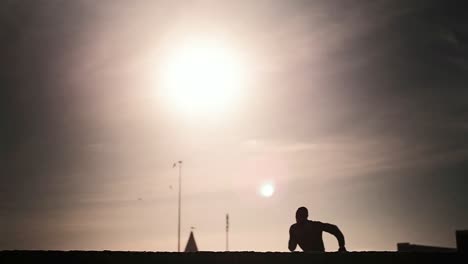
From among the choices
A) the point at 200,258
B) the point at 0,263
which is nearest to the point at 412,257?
the point at 200,258

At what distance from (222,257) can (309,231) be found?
4.26 meters

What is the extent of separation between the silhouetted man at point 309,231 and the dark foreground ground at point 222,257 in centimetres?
326

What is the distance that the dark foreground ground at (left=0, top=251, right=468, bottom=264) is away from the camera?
4926mm

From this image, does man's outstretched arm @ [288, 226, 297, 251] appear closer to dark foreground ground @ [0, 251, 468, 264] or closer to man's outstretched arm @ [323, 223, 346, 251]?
man's outstretched arm @ [323, 223, 346, 251]

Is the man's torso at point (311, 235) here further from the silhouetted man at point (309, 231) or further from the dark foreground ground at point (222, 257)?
the dark foreground ground at point (222, 257)

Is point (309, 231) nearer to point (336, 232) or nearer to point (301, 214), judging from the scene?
point (301, 214)

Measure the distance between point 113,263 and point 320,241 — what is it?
505cm

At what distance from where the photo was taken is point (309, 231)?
914 cm

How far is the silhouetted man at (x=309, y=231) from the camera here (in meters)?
9.02

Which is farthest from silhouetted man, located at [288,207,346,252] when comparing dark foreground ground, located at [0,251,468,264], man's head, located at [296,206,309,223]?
dark foreground ground, located at [0,251,468,264]

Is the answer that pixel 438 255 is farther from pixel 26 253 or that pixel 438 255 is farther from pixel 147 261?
pixel 26 253

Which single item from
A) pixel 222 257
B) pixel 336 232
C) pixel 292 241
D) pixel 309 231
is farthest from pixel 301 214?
pixel 222 257

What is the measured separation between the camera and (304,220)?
924 cm

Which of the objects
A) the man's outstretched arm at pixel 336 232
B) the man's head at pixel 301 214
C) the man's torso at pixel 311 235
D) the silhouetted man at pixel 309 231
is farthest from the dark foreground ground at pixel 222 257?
the man's head at pixel 301 214
